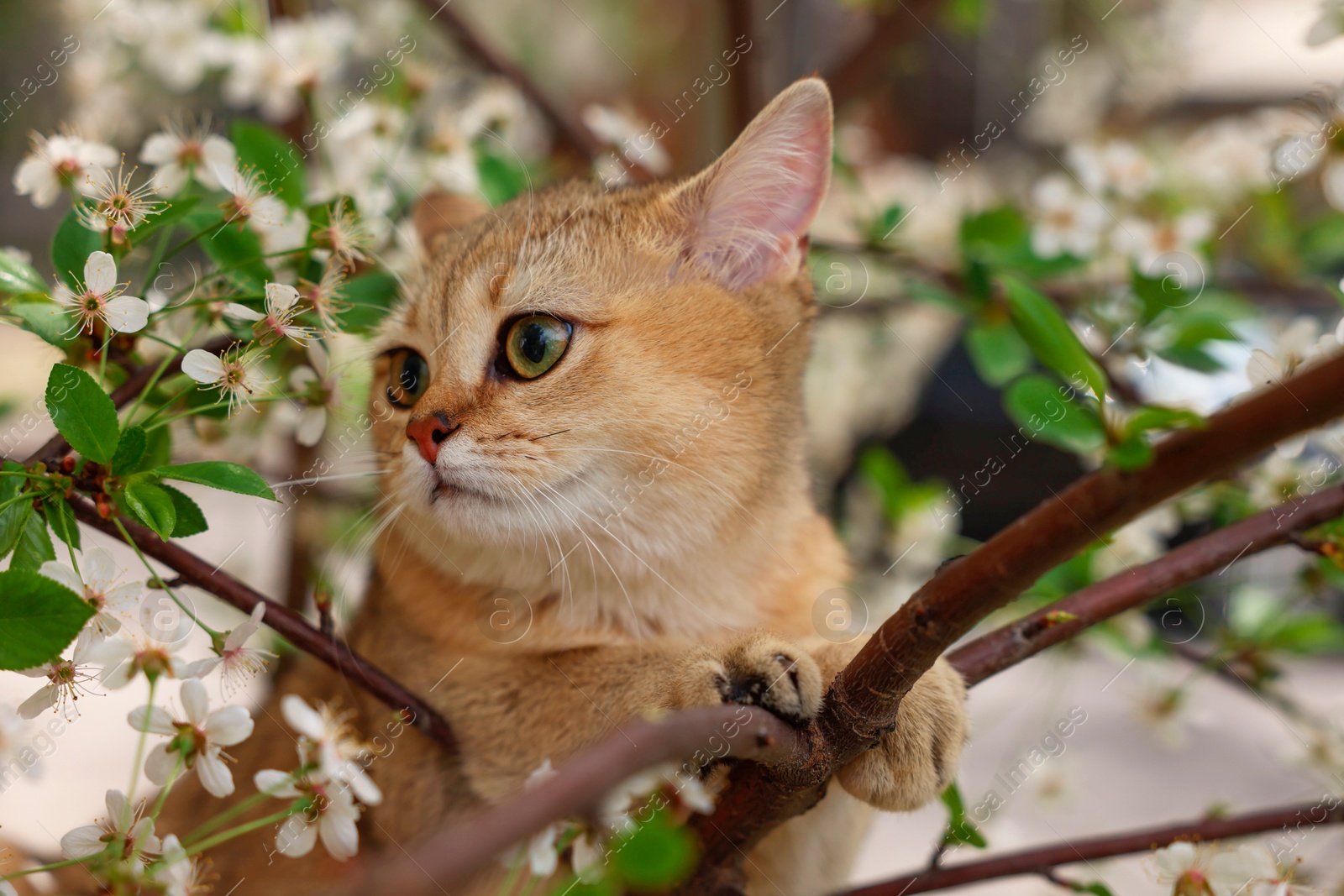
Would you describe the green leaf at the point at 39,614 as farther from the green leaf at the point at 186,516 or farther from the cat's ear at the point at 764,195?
the cat's ear at the point at 764,195

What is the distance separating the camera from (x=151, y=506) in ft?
Result: 2.51

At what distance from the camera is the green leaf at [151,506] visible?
75 centimetres

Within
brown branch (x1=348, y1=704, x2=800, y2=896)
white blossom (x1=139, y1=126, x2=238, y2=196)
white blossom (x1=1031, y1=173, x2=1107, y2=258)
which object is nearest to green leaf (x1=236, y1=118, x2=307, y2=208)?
white blossom (x1=139, y1=126, x2=238, y2=196)

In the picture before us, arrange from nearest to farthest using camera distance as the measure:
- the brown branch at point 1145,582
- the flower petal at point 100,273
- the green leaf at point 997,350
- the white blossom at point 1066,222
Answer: the flower petal at point 100,273 < the brown branch at point 1145,582 < the green leaf at point 997,350 < the white blossom at point 1066,222

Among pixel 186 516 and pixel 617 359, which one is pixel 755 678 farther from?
pixel 186 516

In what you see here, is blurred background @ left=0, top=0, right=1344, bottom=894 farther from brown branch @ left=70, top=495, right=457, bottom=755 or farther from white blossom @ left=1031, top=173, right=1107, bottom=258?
brown branch @ left=70, top=495, right=457, bottom=755

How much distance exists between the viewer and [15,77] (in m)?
3.24

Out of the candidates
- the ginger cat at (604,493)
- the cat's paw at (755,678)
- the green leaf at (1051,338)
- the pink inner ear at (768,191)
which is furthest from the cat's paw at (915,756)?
the pink inner ear at (768,191)

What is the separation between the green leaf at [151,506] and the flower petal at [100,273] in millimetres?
180

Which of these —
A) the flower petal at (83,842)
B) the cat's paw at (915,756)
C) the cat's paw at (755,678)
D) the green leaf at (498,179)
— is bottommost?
the cat's paw at (915,756)

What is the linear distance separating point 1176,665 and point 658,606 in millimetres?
1344

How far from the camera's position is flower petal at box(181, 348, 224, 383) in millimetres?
822

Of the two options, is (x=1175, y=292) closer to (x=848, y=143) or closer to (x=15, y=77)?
(x=848, y=143)

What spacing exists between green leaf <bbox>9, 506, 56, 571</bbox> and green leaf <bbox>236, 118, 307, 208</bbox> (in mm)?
470
